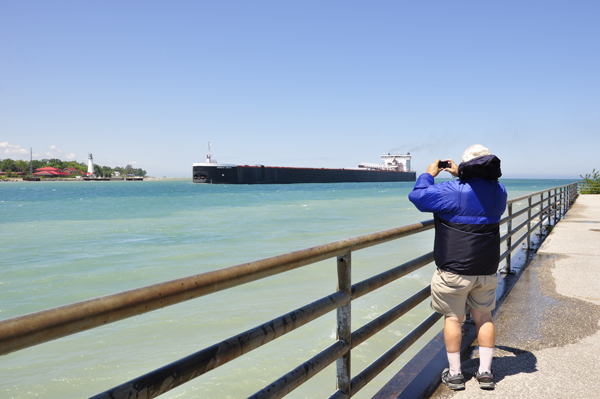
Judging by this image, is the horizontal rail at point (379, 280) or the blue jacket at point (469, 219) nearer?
the horizontal rail at point (379, 280)

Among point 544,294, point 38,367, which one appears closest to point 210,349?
point 544,294

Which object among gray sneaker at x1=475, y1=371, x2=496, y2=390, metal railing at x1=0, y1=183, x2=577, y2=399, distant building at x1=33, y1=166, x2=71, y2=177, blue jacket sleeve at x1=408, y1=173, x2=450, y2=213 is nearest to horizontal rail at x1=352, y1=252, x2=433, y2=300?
metal railing at x1=0, y1=183, x2=577, y2=399

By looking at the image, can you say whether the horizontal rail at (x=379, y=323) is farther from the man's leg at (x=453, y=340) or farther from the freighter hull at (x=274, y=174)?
the freighter hull at (x=274, y=174)

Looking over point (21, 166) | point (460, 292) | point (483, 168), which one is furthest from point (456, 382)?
point (21, 166)

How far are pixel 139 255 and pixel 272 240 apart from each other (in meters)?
4.60

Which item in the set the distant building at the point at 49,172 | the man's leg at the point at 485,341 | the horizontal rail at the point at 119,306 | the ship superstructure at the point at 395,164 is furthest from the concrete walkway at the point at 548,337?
the distant building at the point at 49,172

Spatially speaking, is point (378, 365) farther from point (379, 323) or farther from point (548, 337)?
point (548, 337)

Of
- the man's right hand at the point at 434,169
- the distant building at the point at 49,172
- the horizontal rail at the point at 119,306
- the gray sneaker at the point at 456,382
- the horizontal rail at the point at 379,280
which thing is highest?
the distant building at the point at 49,172

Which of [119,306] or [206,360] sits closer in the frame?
[119,306]

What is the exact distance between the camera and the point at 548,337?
339 cm

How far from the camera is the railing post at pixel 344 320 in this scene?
1.91 m

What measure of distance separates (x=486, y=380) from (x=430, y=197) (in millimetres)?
1193

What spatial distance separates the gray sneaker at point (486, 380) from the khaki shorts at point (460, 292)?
0.39 meters

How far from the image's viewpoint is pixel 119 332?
5.82 m
